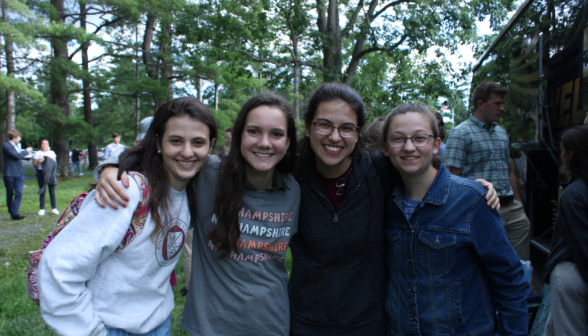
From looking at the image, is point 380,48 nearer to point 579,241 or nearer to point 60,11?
point 579,241

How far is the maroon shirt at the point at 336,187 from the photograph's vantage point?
193 centimetres

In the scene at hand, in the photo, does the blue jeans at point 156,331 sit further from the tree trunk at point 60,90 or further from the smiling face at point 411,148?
the tree trunk at point 60,90

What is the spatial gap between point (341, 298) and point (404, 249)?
1.30 ft

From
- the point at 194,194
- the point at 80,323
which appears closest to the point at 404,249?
the point at 194,194

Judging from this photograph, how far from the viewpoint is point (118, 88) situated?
22.7m

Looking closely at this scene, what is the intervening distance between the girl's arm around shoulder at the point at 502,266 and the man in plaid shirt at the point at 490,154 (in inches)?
100

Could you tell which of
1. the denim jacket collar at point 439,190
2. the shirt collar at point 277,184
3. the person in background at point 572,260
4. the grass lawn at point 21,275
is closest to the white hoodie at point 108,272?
the shirt collar at point 277,184

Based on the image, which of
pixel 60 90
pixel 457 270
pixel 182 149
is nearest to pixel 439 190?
pixel 457 270

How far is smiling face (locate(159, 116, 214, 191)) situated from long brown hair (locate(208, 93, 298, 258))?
0.16 m

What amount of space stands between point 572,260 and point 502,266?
3.67ft

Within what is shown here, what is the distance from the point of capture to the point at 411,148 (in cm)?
174

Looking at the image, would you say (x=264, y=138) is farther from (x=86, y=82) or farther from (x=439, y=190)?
(x=86, y=82)

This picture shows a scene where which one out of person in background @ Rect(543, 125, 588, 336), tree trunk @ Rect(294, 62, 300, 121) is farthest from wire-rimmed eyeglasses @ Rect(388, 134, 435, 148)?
tree trunk @ Rect(294, 62, 300, 121)

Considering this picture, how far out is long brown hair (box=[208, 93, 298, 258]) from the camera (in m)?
1.80
